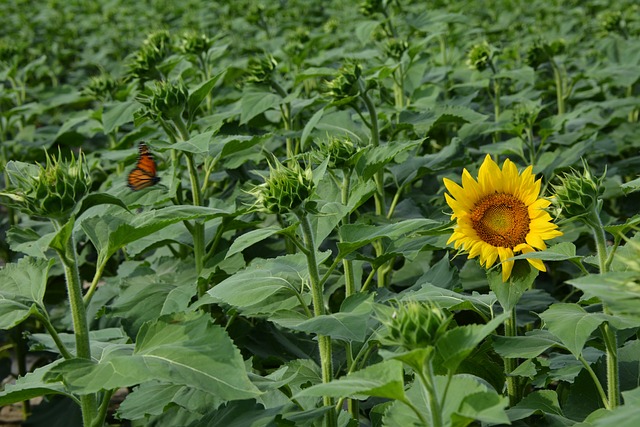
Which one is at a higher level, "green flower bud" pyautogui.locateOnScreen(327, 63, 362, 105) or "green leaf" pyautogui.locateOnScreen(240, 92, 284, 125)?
"green flower bud" pyautogui.locateOnScreen(327, 63, 362, 105)

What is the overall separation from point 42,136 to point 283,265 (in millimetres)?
2705

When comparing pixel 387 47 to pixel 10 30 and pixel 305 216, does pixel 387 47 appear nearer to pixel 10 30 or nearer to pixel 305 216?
pixel 305 216

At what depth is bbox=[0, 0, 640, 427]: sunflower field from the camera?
1.43 metres

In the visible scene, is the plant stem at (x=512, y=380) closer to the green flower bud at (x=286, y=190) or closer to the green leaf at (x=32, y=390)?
the green flower bud at (x=286, y=190)

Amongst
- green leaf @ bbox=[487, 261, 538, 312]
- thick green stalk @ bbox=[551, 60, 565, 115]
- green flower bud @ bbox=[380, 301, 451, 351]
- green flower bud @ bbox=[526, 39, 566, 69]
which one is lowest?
thick green stalk @ bbox=[551, 60, 565, 115]

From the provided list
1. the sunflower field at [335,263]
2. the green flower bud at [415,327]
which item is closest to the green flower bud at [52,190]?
the sunflower field at [335,263]

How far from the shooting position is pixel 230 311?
210 centimetres

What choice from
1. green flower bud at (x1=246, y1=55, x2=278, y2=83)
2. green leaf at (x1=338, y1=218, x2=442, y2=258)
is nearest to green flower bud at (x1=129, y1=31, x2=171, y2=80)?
green flower bud at (x1=246, y1=55, x2=278, y2=83)

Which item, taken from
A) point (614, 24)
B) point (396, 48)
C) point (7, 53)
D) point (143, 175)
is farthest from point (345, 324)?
point (7, 53)

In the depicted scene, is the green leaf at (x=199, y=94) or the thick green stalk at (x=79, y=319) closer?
the thick green stalk at (x=79, y=319)

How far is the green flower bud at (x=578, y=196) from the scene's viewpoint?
156 centimetres

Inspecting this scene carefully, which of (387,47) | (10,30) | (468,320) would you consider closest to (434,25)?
(387,47)

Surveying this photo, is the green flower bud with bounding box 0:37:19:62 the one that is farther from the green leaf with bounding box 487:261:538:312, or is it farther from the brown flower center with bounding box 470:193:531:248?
the green leaf with bounding box 487:261:538:312

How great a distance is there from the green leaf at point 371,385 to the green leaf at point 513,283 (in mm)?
Result: 436
